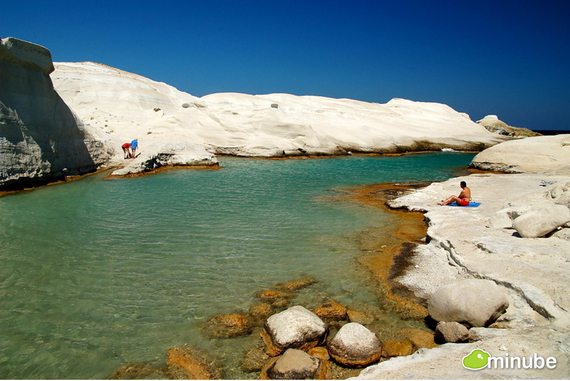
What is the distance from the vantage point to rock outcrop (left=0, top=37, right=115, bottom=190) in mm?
12789

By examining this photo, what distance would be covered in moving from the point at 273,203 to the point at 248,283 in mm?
6016

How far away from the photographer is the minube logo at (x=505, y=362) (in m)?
2.89

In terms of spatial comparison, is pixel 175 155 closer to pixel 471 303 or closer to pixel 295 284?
pixel 295 284

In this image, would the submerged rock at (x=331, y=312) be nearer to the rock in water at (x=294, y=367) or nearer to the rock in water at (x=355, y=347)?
the rock in water at (x=355, y=347)

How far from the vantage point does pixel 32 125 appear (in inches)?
549

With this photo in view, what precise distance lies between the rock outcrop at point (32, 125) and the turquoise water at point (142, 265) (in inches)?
45.9

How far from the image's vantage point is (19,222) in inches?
356

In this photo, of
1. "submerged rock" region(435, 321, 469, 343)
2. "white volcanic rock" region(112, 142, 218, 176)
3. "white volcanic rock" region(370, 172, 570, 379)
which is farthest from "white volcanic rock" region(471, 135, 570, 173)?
"submerged rock" region(435, 321, 469, 343)

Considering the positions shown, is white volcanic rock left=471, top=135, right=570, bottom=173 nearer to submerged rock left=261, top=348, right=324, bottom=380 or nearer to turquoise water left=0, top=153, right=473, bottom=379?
turquoise water left=0, top=153, right=473, bottom=379

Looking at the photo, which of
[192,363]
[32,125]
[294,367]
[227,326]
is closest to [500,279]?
[294,367]

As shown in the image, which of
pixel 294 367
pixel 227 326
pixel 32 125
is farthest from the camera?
pixel 32 125

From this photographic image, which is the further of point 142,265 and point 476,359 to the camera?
point 142,265

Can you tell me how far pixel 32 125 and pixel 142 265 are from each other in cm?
1121

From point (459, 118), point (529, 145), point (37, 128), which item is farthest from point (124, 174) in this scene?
point (459, 118)
